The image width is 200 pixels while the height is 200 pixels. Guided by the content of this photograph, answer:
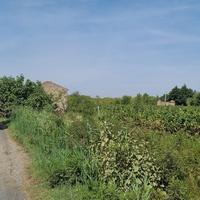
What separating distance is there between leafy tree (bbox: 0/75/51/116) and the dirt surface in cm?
1134

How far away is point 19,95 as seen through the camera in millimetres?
25609

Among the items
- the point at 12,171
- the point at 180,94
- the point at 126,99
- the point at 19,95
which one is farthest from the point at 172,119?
the point at 180,94

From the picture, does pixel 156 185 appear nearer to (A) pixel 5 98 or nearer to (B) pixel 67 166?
(B) pixel 67 166

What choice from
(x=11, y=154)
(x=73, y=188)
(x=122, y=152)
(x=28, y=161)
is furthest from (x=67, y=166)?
(x=11, y=154)

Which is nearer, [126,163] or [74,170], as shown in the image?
[126,163]

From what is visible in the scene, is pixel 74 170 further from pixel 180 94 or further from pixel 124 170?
pixel 180 94

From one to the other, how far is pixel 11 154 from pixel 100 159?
653 cm

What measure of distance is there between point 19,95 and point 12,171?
58.1 ft

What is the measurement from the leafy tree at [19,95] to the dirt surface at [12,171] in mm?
11338

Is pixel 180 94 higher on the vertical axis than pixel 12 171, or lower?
higher

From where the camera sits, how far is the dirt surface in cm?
647

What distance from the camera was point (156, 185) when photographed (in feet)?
16.6

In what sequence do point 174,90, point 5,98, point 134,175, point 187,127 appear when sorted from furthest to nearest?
point 174,90 → point 5,98 → point 187,127 → point 134,175

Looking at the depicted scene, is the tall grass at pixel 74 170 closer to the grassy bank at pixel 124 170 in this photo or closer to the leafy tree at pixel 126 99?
the grassy bank at pixel 124 170
